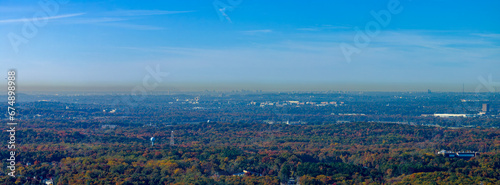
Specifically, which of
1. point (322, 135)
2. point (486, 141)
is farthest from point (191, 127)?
point (486, 141)

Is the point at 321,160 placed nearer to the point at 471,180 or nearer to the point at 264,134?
the point at 471,180

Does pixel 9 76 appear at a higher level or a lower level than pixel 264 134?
higher

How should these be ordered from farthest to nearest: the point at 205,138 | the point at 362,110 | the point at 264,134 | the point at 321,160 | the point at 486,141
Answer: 1. the point at 362,110
2. the point at 264,134
3. the point at 205,138
4. the point at 486,141
5. the point at 321,160

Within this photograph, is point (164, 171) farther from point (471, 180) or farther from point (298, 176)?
point (471, 180)

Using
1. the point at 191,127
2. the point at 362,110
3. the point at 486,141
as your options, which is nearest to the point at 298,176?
the point at 486,141

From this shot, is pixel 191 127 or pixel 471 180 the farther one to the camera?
pixel 191 127

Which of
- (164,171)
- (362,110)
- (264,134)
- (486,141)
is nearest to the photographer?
(164,171)
